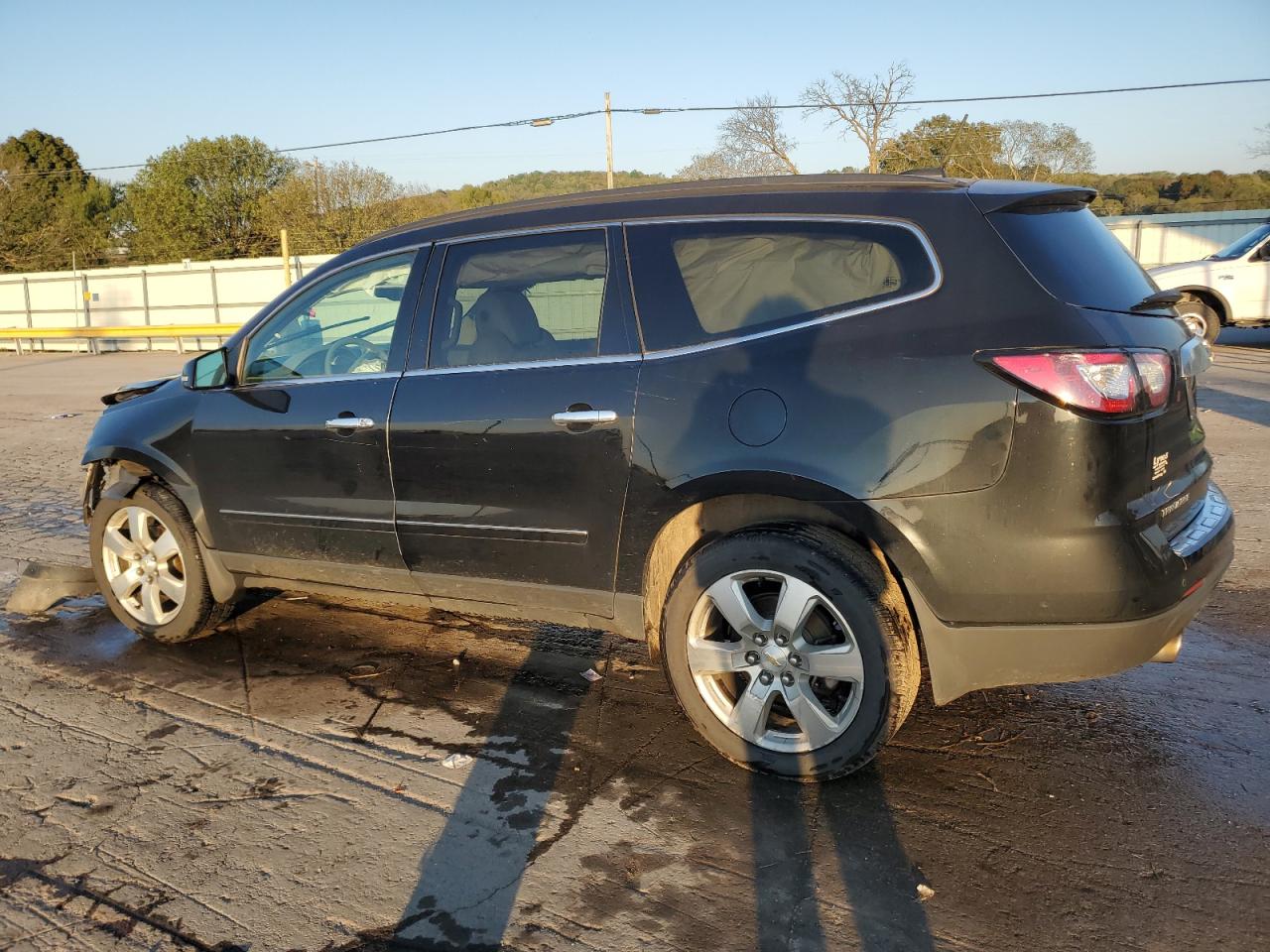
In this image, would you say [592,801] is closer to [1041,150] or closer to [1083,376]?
[1083,376]

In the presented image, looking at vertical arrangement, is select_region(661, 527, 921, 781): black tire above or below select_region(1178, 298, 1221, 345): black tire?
below

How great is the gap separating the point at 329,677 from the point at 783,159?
137 feet

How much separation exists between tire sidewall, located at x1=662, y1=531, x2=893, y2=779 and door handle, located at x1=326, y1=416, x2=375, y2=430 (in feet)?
4.90

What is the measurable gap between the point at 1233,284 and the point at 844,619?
16061mm

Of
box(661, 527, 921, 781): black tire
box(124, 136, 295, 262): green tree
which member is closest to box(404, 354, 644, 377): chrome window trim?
box(661, 527, 921, 781): black tire

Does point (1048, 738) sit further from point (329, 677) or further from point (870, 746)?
point (329, 677)

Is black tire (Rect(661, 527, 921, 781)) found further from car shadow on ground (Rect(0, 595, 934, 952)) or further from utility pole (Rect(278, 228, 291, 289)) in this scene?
utility pole (Rect(278, 228, 291, 289))

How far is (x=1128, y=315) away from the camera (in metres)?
2.97

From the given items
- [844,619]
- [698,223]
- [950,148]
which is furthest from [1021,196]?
[950,148]

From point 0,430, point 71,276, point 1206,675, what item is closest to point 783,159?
point 71,276

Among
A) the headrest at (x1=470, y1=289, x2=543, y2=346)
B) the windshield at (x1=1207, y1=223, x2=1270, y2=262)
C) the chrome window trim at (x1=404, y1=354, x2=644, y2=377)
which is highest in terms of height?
the windshield at (x1=1207, y1=223, x2=1270, y2=262)

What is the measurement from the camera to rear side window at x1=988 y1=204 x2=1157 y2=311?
9.71 ft

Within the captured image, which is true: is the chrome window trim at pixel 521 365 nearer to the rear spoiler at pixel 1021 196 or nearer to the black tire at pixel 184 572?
the rear spoiler at pixel 1021 196

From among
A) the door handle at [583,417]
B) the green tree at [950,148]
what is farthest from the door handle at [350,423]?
the green tree at [950,148]
